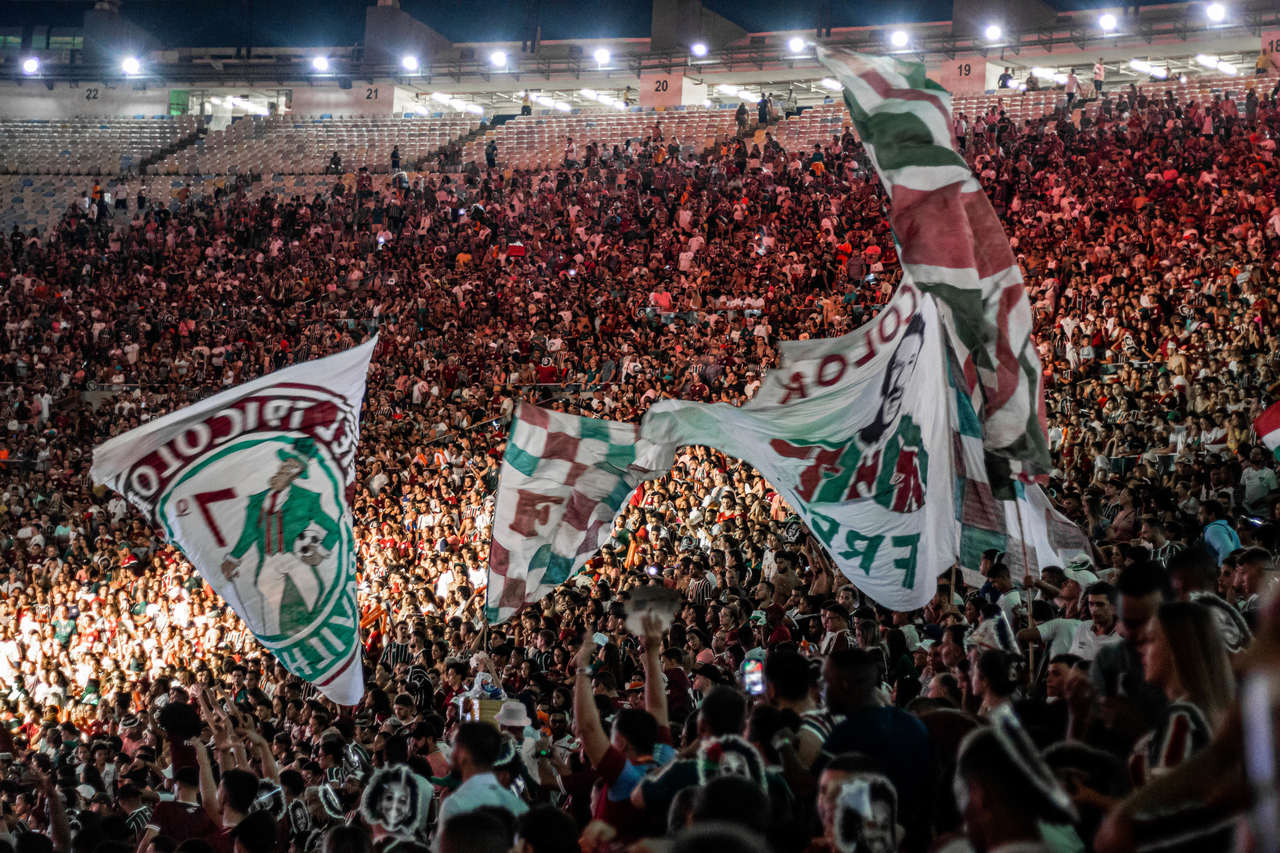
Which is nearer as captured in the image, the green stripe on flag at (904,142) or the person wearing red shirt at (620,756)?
the person wearing red shirt at (620,756)

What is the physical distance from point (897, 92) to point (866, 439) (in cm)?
177

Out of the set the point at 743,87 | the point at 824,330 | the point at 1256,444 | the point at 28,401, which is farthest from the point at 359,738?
the point at 743,87

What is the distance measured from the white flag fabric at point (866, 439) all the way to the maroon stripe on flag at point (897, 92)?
92 centimetres

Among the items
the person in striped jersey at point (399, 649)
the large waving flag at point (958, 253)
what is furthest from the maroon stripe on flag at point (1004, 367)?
the person in striped jersey at point (399, 649)

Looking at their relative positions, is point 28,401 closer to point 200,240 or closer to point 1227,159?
point 200,240

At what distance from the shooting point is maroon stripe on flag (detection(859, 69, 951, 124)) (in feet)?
22.4

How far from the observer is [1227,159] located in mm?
20375

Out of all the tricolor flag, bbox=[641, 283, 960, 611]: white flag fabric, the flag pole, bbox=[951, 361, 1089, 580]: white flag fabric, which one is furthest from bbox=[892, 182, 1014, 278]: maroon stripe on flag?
the tricolor flag

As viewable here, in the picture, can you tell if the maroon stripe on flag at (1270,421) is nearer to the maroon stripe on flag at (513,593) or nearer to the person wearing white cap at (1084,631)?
the person wearing white cap at (1084,631)

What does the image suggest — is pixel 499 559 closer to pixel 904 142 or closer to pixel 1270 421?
pixel 904 142

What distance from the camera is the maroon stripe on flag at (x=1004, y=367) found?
6441mm

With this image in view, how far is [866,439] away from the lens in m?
6.96

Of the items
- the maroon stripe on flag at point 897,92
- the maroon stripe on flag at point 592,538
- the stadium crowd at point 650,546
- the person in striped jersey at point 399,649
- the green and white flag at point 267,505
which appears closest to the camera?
the stadium crowd at point 650,546

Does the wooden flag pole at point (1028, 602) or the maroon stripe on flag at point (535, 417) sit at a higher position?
the maroon stripe on flag at point (535, 417)
